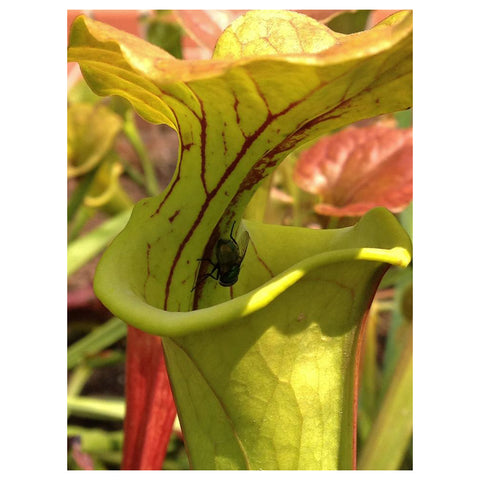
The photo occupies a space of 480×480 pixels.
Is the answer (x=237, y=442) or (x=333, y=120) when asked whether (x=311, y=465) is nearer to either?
(x=237, y=442)

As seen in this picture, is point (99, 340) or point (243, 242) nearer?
point (243, 242)

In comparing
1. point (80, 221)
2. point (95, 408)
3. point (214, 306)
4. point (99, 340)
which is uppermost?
point (80, 221)

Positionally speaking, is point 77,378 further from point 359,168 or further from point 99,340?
point 359,168

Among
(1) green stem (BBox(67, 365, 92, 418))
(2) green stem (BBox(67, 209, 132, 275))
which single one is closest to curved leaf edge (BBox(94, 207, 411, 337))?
(2) green stem (BBox(67, 209, 132, 275))

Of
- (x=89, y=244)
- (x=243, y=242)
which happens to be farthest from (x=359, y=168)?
(x=89, y=244)

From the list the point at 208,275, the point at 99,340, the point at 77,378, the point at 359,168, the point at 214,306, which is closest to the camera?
the point at 214,306

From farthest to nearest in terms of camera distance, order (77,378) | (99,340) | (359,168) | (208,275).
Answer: (77,378)
(99,340)
(359,168)
(208,275)

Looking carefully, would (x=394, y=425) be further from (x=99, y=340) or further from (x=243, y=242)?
(x=99, y=340)

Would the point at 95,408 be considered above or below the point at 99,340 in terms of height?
below
